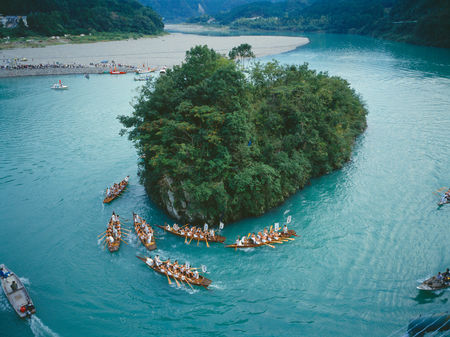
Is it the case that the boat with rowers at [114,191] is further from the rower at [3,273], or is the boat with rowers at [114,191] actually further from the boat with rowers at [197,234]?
the rower at [3,273]

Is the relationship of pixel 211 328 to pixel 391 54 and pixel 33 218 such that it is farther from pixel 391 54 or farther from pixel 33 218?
pixel 391 54

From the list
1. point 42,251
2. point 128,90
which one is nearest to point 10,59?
point 128,90

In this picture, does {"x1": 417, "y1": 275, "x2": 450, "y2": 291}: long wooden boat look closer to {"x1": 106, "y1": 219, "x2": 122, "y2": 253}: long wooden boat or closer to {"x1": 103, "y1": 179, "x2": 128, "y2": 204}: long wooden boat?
{"x1": 106, "y1": 219, "x2": 122, "y2": 253}: long wooden boat

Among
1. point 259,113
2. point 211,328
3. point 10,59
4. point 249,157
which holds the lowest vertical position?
point 211,328

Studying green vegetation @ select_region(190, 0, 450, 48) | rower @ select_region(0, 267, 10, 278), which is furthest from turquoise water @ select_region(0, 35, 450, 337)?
green vegetation @ select_region(190, 0, 450, 48)

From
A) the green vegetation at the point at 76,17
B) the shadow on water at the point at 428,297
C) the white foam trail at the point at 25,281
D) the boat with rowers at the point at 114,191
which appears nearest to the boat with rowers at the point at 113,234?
the boat with rowers at the point at 114,191

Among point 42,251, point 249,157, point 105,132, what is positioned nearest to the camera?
point 42,251

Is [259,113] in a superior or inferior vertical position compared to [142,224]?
superior
